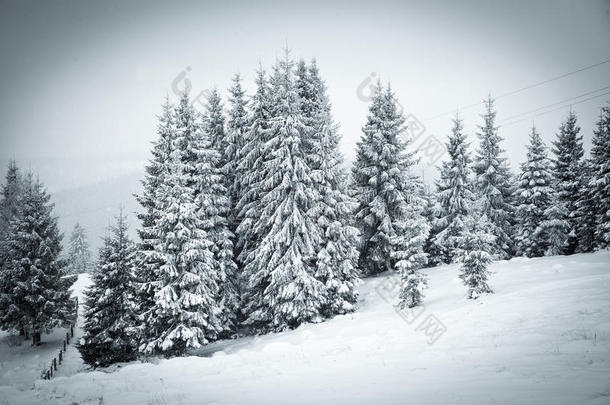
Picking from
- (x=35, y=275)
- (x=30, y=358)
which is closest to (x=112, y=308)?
(x=30, y=358)

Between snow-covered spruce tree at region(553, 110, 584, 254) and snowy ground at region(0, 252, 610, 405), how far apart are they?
1713cm

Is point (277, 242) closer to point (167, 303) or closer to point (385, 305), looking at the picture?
point (167, 303)

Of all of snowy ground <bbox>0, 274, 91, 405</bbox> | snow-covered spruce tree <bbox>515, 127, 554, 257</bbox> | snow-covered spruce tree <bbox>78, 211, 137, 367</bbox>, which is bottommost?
snowy ground <bbox>0, 274, 91, 405</bbox>

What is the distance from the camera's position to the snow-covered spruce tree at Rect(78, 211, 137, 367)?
1947 cm

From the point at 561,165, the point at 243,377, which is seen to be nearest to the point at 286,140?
the point at 243,377

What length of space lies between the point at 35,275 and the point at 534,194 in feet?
144

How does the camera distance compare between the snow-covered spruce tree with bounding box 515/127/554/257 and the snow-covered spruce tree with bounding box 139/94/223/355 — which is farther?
the snow-covered spruce tree with bounding box 515/127/554/257

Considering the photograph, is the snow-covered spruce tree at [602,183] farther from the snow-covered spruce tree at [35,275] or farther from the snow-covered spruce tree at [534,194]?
the snow-covered spruce tree at [35,275]

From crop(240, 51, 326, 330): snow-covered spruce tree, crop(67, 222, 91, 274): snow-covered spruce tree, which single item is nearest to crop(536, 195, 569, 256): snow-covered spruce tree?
crop(240, 51, 326, 330): snow-covered spruce tree

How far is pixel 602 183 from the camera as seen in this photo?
25.9m

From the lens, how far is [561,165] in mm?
32844

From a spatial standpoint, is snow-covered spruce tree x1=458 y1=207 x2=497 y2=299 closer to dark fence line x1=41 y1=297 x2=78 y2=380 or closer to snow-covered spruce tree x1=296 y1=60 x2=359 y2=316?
snow-covered spruce tree x1=296 y1=60 x2=359 y2=316

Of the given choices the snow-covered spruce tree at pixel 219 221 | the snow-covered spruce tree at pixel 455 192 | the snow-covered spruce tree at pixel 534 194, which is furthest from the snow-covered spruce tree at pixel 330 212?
the snow-covered spruce tree at pixel 534 194

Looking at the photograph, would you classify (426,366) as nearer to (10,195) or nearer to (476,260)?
(476,260)
